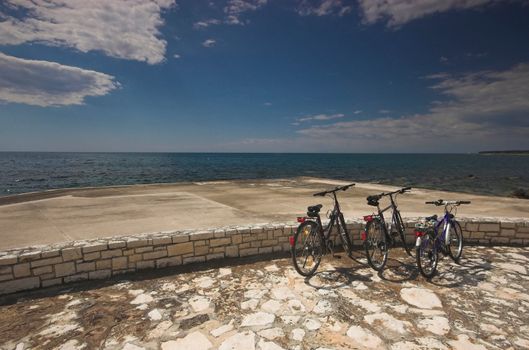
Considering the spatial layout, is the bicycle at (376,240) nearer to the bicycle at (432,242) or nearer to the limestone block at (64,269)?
the bicycle at (432,242)

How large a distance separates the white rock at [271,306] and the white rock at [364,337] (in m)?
0.91

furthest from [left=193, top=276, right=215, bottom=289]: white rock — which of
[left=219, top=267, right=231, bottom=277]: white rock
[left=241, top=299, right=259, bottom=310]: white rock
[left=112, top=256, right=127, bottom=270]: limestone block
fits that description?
[left=112, top=256, right=127, bottom=270]: limestone block

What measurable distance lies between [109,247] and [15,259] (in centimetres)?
115

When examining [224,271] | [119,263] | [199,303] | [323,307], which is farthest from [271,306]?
[119,263]

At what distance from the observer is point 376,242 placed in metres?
4.78

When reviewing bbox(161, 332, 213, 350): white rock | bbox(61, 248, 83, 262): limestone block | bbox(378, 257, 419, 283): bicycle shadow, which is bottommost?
bbox(161, 332, 213, 350): white rock

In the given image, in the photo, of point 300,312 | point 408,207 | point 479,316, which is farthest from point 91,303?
point 408,207

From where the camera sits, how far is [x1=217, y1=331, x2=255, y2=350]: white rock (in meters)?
2.79

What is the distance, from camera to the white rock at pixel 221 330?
2990 millimetres

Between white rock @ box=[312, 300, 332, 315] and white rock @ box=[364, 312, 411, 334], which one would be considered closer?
white rock @ box=[364, 312, 411, 334]

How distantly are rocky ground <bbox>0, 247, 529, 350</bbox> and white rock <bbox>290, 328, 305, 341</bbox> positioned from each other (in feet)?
0.04

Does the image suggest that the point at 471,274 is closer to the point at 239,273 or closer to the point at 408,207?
the point at 239,273

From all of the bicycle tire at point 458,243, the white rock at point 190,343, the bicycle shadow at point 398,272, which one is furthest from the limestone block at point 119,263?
the bicycle tire at point 458,243

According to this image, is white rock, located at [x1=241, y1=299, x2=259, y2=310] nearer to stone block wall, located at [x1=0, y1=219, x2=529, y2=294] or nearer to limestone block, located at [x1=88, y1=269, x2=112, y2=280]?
stone block wall, located at [x1=0, y1=219, x2=529, y2=294]
